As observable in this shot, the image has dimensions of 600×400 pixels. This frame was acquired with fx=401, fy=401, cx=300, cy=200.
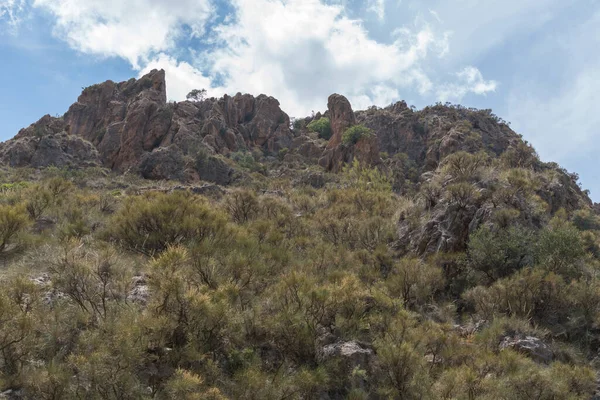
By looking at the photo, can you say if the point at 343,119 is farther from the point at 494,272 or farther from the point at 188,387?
the point at 188,387

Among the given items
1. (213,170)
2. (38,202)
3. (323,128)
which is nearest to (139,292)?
(38,202)

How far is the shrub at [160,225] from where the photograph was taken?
14.0m

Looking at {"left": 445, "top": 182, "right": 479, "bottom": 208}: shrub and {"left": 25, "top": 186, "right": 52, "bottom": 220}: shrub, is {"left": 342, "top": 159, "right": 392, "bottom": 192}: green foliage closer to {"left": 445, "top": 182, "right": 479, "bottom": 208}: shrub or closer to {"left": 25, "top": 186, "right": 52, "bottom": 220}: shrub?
{"left": 445, "top": 182, "right": 479, "bottom": 208}: shrub

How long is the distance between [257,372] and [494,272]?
34.2 ft

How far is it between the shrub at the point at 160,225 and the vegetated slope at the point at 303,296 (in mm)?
76

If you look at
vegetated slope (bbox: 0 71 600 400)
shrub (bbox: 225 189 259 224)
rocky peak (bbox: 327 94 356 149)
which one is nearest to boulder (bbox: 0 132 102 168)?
vegetated slope (bbox: 0 71 600 400)

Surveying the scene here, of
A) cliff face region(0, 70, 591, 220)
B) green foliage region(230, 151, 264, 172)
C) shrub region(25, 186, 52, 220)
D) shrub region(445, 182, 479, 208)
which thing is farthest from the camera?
green foliage region(230, 151, 264, 172)

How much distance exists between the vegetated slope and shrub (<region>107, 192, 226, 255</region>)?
8 cm

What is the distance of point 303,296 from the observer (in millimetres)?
10141

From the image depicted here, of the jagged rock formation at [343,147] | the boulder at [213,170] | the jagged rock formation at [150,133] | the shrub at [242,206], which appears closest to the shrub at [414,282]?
the shrub at [242,206]

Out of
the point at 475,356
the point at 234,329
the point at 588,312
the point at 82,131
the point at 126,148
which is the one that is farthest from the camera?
the point at 82,131

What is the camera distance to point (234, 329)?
859 cm

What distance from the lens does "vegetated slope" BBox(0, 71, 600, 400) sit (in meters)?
7.29

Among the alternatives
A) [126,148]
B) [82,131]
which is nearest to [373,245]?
[126,148]
